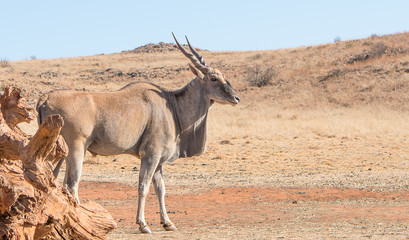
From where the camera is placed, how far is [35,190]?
545 cm

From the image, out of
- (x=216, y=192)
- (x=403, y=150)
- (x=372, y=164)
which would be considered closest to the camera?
(x=216, y=192)

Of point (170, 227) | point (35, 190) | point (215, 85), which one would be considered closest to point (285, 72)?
point (215, 85)

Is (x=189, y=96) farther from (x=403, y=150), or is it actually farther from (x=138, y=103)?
(x=403, y=150)

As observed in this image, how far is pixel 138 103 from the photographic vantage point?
898 cm

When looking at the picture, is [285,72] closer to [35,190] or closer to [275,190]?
[275,190]

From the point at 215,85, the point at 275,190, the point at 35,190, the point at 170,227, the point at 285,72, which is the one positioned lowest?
the point at 275,190

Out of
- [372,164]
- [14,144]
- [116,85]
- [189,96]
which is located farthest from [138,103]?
[116,85]

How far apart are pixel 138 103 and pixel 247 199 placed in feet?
12.6

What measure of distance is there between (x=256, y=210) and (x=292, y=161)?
21.6 ft

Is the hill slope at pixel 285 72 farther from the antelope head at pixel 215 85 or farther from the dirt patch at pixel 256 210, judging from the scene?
the antelope head at pixel 215 85

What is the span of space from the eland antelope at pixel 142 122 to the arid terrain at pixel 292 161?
0.90 m

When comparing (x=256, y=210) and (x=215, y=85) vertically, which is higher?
(x=215, y=85)

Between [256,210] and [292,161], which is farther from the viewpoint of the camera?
[292,161]

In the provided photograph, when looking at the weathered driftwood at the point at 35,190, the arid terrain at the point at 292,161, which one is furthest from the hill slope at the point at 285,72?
the weathered driftwood at the point at 35,190
